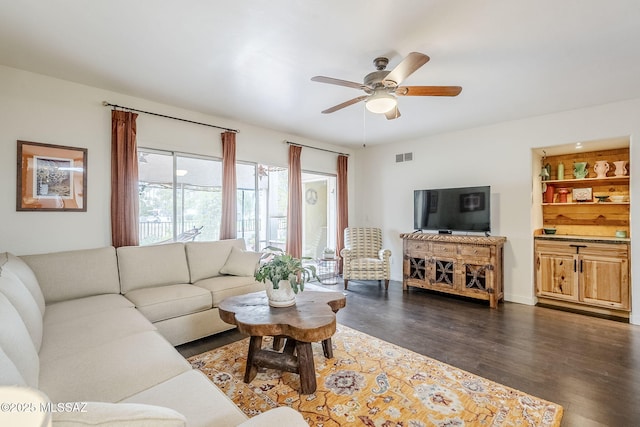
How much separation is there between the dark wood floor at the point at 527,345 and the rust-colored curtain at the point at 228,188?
1492 millimetres

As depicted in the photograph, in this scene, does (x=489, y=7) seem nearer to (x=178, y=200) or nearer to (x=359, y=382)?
(x=359, y=382)

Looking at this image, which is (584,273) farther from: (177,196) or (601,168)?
(177,196)

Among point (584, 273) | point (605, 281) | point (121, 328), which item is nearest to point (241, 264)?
point (121, 328)

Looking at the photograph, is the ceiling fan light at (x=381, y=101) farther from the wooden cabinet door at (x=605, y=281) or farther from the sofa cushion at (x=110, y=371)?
the wooden cabinet door at (x=605, y=281)

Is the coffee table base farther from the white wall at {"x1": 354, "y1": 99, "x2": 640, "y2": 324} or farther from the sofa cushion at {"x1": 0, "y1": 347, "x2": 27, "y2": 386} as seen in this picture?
the white wall at {"x1": 354, "y1": 99, "x2": 640, "y2": 324}

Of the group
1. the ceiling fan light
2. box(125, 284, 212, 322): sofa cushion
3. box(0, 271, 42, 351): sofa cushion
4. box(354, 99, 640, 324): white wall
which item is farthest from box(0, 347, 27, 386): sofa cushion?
box(354, 99, 640, 324): white wall

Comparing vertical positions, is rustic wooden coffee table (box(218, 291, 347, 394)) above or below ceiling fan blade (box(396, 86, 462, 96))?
below

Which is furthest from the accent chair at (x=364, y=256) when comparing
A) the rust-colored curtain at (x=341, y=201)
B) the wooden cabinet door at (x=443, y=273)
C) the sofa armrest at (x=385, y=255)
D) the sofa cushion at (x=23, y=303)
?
the sofa cushion at (x=23, y=303)

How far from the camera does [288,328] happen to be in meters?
2.09

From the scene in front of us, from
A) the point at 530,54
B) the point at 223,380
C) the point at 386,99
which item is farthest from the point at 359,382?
the point at 530,54

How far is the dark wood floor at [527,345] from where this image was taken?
2100 millimetres

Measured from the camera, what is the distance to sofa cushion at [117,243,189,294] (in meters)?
3.06

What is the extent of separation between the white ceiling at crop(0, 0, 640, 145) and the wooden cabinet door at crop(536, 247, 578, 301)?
1975 millimetres

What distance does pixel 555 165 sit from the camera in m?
4.66
